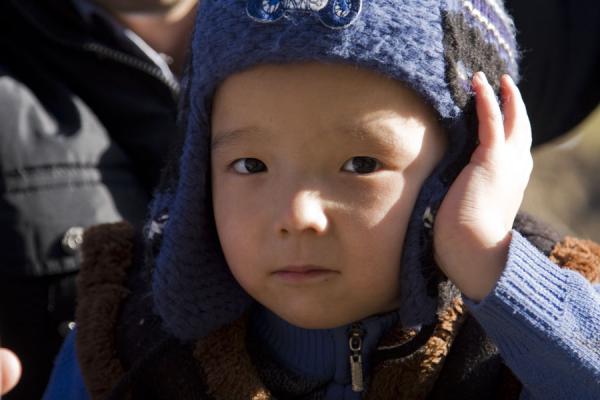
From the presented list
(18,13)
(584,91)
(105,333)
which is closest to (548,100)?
(584,91)

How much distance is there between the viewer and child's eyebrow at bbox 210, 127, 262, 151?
4.55 ft

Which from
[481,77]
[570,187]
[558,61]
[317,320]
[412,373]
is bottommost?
[570,187]

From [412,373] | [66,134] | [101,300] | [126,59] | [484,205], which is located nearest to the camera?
[484,205]

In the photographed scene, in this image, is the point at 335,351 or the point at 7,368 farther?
the point at 335,351

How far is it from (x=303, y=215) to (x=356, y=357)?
0.31 meters

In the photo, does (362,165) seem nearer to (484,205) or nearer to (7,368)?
(484,205)

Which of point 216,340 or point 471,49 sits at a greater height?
point 471,49

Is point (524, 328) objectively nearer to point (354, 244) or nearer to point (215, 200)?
point (354, 244)

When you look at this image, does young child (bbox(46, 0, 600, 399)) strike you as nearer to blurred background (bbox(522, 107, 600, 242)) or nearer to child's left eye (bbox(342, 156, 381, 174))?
child's left eye (bbox(342, 156, 381, 174))

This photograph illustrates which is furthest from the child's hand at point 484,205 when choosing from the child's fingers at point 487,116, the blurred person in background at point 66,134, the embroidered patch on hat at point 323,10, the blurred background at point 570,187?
the blurred background at point 570,187

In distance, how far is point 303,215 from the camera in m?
1.32

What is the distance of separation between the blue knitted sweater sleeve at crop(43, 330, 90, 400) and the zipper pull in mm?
469

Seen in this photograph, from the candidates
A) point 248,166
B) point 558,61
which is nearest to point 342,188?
point 248,166

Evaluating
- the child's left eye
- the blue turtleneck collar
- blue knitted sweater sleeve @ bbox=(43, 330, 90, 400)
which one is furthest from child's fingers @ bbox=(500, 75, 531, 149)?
blue knitted sweater sleeve @ bbox=(43, 330, 90, 400)
